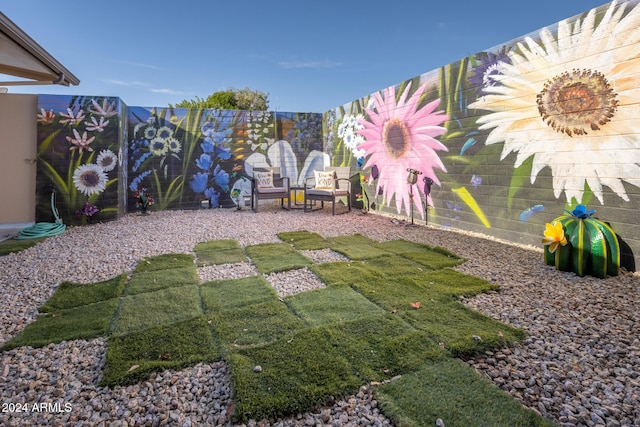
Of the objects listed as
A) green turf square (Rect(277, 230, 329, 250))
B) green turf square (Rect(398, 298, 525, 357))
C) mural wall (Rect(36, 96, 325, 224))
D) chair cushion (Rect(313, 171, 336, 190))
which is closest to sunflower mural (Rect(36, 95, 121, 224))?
mural wall (Rect(36, 96, 325, 224))

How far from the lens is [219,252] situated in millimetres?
3666

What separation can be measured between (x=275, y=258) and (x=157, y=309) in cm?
137

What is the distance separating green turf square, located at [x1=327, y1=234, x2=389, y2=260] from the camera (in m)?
3.48

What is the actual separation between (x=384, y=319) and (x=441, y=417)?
799 mm

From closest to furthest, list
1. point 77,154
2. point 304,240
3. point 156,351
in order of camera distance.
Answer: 1. point 156,351
2. point 304,240
3. point 77,154

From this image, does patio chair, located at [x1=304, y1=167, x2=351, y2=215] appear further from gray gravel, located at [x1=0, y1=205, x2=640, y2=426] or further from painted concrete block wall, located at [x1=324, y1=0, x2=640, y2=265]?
gray gravel, located at [x1=0, y1=205, x2=640, y2=426]

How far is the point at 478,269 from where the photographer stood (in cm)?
298

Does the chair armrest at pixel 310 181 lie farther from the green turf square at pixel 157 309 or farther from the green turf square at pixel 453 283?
the green turf square at pixel 157 309

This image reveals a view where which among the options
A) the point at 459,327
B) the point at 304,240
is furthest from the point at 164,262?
the point at 459,327

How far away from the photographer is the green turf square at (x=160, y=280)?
101 inches

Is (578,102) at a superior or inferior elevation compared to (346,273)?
superior

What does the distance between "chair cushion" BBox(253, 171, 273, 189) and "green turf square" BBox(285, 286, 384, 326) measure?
462 centimetres

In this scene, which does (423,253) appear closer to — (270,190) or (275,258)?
(275,258)

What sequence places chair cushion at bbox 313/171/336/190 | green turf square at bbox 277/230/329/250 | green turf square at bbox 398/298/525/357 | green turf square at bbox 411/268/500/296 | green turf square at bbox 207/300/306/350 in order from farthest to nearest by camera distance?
chair cushion at bbox 313/171/336/190 < green turf square at bbox 277/230/329/250 < green turf square at bbox 411/268/500/296 < green turf square at bbox 207/300/306/350 < green turf square at bbox 398/298/525/357
